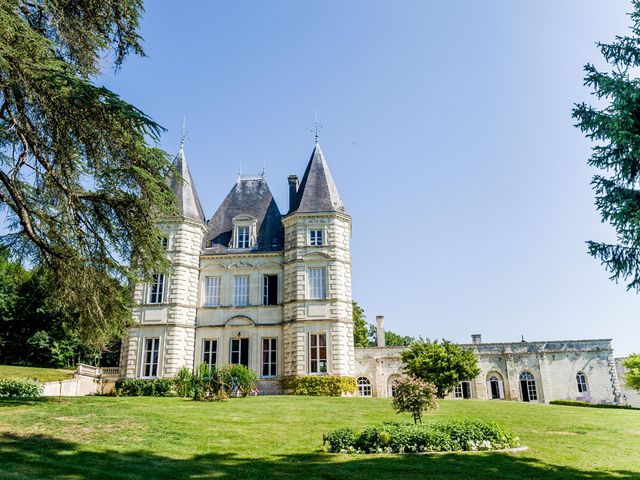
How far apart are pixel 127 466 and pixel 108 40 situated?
9587 millimetres

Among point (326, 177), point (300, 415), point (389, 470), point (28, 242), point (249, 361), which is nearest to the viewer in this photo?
point (389, 470)

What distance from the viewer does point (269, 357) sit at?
1037 inches

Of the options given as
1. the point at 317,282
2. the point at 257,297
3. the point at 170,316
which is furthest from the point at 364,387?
the point at 170,316

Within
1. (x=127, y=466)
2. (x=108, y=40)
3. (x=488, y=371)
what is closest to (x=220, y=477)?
(x=127, y=466)

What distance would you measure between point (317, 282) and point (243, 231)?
18.2 ft

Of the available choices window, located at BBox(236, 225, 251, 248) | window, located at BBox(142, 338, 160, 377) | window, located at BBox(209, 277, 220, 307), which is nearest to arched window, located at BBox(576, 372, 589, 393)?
window, located at BBox(236, 225, 251, 248)

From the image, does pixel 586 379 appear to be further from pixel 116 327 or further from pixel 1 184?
pixel 1 184

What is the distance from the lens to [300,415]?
15617mm

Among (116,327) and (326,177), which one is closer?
(116,327)

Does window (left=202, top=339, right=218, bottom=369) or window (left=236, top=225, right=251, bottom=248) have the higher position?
window (left=236, top=225, right=251, bottom=248)

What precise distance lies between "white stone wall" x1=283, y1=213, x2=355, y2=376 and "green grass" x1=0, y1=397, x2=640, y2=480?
824cm

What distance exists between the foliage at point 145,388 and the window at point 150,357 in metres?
0.58

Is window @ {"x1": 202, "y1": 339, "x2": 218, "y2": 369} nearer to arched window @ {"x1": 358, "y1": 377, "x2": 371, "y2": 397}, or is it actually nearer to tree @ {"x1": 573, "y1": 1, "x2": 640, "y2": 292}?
arched window @ {"x1": 358, "y1": 377, "x2": 371, "y2": 397}

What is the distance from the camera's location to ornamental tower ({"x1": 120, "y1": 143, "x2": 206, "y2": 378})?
83.6 ft
